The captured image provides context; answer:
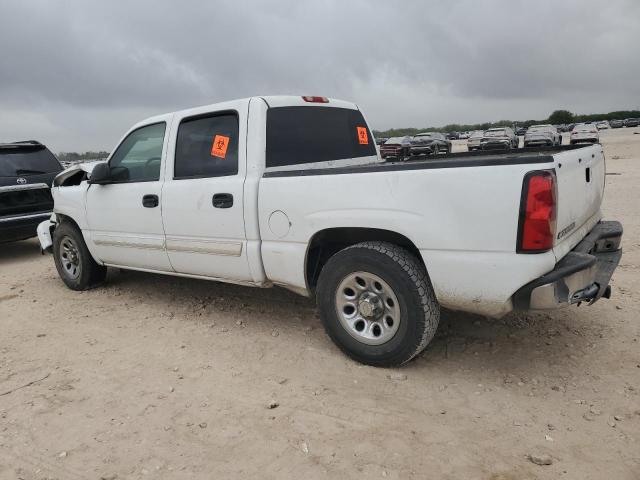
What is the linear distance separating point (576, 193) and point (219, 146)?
2560 millimetres

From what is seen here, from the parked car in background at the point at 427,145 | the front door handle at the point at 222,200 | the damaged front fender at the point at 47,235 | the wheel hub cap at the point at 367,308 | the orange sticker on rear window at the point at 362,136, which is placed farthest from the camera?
the parked car in background at the point at 427,145

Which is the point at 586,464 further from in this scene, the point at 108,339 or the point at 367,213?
the point at 108,339

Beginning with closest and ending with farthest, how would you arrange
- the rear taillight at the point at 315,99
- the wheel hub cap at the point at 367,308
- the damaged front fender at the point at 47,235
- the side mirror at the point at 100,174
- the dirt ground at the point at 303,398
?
the dirt ground at the point at 303,398, the wheel hub cap at the point at 367,308, the rear taillight at the point at 315,99, the side mirror at the point at 100,174, the damaged front fender at the point at 47,235

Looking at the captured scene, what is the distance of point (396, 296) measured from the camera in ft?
10.3

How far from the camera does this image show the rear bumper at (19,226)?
24.0 ft

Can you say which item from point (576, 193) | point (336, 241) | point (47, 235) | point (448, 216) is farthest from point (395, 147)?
point (448, 216)

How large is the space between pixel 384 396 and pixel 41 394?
2.20m

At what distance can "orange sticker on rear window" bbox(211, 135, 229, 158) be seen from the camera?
393 cm

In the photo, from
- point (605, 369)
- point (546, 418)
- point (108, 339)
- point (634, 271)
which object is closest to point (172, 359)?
point (108, 339)

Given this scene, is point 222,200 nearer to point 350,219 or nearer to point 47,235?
point 350,219

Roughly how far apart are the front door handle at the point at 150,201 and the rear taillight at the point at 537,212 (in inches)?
117

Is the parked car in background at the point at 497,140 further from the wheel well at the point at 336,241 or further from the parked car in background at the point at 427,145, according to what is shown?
the wheel well at the point at 336,241

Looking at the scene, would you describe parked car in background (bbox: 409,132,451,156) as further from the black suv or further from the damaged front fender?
the damaged front fender

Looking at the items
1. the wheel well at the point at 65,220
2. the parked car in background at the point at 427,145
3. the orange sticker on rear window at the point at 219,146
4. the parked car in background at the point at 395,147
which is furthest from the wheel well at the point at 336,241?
the parked car in background at the point at 395,147
